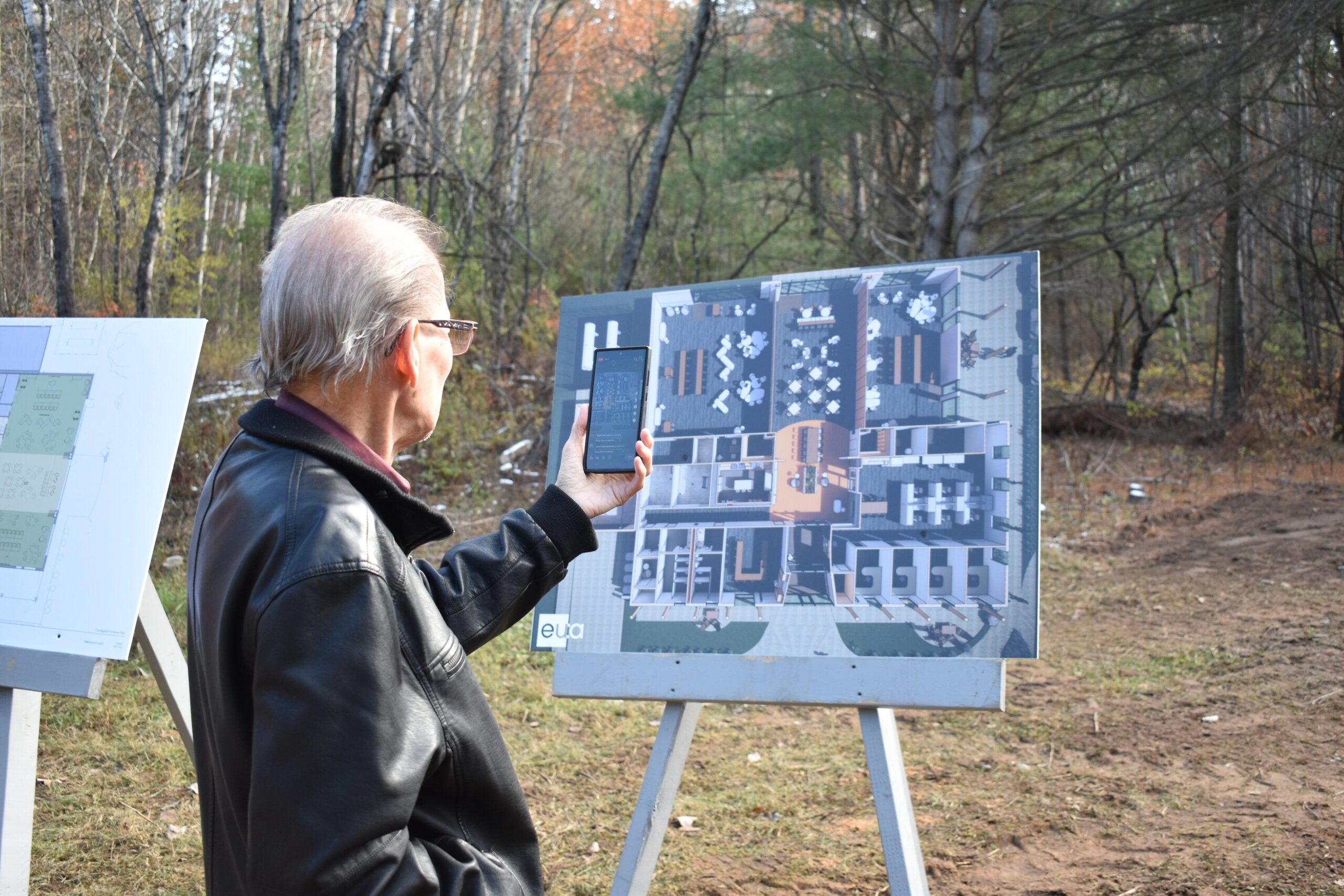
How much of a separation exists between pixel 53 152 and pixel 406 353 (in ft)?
16.1

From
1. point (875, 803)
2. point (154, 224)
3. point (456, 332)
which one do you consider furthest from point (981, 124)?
point (456, 332)

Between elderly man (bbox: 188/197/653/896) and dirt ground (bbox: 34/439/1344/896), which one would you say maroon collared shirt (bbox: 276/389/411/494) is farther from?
dirt ground (bbox: 34/439/1344/896)

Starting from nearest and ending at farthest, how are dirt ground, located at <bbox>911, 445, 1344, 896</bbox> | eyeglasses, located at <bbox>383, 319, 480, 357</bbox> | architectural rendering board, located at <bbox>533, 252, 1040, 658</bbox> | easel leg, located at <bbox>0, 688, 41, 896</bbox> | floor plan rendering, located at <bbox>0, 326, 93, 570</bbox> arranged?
eyeglasses, located at <bbox>383, 319, 480, 357</bbox>
easel leg, located at <bbox>0, 688, 41, 896</bbox>
architectural rendering board, located at <bbox>533, 252, 1040, 658</bbox>
floor plan rendering, located at <bbox>0, 326, 93, 570</bbox>
dirt ground, located at <bbox>911, 445, 1344, 896</bbox>

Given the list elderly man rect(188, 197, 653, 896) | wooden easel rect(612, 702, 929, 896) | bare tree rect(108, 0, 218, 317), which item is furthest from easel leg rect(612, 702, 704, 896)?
bare tree rect(108, 0, 218, 317)

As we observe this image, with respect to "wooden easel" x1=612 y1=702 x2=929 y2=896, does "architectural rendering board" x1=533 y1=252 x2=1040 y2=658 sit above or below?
above

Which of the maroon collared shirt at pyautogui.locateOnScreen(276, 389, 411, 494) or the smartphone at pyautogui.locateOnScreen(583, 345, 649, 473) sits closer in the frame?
the maroon collared shirt at pyautogui.locateOnScreen(276, 389, 411, 494)

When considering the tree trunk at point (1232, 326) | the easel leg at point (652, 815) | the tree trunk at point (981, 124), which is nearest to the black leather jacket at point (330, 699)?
the easel leg at point (652, 815)

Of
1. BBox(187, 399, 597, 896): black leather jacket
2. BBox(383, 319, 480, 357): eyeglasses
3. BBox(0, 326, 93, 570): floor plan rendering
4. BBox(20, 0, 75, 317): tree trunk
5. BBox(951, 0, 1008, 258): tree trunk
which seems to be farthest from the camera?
BBox(951, 0, 1008, 258): tree trunk

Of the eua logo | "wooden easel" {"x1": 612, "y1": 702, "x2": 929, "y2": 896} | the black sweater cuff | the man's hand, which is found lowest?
"wooden easel" {"x1": 612, "y1": 702, "x2": 929, "y2": 896}

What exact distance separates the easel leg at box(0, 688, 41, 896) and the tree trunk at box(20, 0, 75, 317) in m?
3.34

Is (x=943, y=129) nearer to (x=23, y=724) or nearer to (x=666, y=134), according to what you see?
(x=666, y=134)

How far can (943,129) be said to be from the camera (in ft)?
24.7

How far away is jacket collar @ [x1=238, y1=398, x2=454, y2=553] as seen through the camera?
1129 mm

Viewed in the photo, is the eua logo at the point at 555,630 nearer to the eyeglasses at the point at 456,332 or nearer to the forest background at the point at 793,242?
the forest background at the point at 793,242
